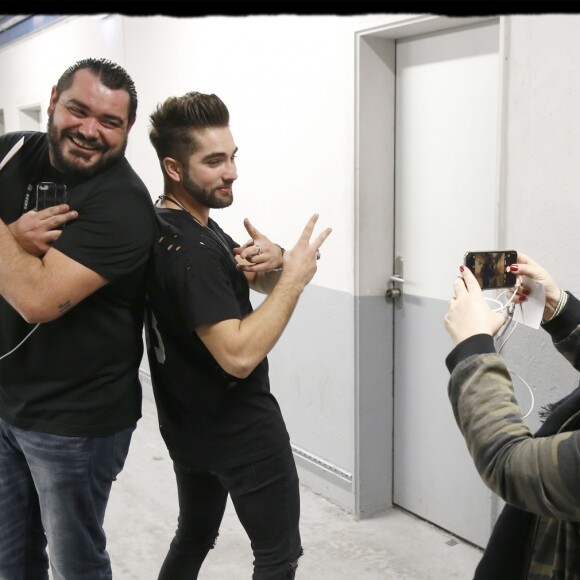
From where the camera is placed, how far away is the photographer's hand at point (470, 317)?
1.13 meters

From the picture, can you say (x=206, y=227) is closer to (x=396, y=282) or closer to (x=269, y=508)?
(x=269, y=508)

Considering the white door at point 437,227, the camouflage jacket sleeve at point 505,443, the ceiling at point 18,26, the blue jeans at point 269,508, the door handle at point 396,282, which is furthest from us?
the ceiling at point 18,26

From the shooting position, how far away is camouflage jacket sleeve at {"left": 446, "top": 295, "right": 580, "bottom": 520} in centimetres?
92

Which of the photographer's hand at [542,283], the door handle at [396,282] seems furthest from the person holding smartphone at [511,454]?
the door handle at [396,282]

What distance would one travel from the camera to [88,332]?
1.59 metres

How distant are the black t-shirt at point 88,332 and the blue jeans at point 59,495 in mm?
44

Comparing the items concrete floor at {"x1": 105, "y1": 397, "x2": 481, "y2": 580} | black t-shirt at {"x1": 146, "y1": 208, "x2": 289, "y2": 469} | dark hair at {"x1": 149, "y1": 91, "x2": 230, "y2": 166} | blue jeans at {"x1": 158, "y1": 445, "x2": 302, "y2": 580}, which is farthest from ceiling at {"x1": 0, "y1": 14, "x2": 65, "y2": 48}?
blue jeans at {"x1": 158, "y1": 445, "x2": 302, "y2": 580}

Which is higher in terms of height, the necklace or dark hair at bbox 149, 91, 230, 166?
dark hair at bbox 149, 91, 230, 166

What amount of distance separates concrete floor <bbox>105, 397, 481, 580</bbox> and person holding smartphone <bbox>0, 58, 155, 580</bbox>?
0.95 metres

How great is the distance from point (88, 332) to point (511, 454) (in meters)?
0.99

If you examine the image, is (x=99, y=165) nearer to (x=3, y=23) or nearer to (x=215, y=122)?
(x=215, y=122)

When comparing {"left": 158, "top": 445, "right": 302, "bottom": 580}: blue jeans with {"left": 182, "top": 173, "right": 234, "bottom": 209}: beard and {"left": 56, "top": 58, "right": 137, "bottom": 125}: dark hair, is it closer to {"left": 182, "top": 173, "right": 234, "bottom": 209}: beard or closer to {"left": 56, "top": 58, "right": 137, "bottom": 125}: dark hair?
{"left": 182, "top": 173, "right": 234, "bottom": 209}: beard

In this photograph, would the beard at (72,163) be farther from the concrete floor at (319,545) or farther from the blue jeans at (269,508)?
the concrete floor at (319,545)

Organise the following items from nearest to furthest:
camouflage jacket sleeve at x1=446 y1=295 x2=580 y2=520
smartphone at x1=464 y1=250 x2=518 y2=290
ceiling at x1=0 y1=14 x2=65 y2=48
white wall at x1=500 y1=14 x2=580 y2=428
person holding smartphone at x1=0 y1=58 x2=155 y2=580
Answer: camouflage jacket sleeve at x1=446 y1=295 x2=580 y2=520
smartphone at x1=464 y1=250 x2=518 y2=290
person holding smartphone at x1=0 y1=58 x2=155 y2=580
white wall at x1=500 y1=14 x2=580 y2=428
ceiling at x1=0 y1=14 x2=65 y2=48
